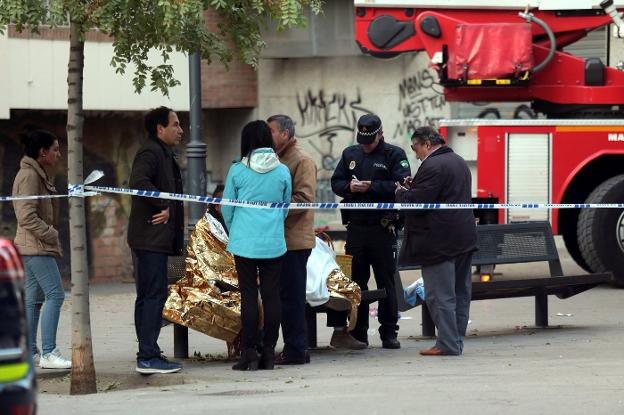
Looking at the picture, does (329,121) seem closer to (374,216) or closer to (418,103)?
(418,103)

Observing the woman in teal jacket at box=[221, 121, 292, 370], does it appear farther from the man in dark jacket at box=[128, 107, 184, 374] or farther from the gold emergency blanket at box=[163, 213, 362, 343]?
the man in dark jacket at box=[128, 107, 184, 374]

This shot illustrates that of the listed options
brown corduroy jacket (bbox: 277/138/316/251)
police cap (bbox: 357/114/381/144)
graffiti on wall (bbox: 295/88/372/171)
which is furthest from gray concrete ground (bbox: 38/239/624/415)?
graffiti on wall (bbox: 295/88/372/171)

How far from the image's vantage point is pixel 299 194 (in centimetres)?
902

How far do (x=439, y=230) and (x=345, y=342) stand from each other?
1.29 metres

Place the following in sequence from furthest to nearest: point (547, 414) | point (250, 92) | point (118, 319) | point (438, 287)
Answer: point (250, 92) < point (118, 319) < point (438, 287) < point (547, 414)

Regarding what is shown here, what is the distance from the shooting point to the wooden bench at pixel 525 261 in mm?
10609

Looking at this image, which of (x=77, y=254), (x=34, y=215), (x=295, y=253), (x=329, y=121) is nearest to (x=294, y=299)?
(x=295, y=253)

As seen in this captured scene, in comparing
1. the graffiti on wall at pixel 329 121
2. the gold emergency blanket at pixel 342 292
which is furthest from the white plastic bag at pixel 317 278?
the graffiti on wall at pixel 329 121

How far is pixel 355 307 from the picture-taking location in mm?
9578

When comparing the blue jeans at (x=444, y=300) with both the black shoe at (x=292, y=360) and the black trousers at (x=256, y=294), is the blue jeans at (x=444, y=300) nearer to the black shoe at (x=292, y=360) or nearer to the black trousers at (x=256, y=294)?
the black shoe at (x=292, y=360)

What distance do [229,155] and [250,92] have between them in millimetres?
1020

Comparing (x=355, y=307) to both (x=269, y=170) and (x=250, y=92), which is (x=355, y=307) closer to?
(x=269, y=170)

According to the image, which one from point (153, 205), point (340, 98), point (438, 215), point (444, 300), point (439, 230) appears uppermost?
point (340, 98)

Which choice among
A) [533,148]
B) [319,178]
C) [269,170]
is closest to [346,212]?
[269,170]
